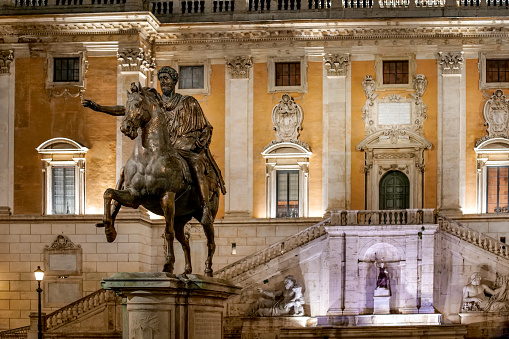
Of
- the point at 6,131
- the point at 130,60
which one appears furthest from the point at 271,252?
the point at 6,131

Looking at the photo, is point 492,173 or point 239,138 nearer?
point 492,173

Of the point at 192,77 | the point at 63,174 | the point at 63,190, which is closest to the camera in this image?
the point at 63,190

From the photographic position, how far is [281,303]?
128 feet

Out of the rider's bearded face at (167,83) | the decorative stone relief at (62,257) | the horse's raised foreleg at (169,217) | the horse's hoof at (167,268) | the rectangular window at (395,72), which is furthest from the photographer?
the rectangular window at (395,72)

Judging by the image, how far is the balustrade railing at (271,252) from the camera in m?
39.5

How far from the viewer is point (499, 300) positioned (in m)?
38.7

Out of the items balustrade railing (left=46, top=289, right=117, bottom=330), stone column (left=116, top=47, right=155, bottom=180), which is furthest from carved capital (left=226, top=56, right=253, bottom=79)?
balustrade railing (left=46, top=289, right=117, bottom=330)

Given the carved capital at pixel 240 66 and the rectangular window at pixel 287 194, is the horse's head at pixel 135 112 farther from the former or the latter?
Result: the carved capital at pixel 240 66

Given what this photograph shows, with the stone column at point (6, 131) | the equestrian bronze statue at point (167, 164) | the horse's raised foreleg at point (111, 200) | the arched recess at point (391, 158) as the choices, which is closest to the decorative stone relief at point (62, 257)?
the stone column at point (6, 131)

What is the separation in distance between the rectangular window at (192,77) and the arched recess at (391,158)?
266 inches

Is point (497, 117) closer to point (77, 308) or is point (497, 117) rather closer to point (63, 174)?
point (63, 174)

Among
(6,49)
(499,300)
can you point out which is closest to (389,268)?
(499,300)

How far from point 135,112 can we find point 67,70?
28049 mm

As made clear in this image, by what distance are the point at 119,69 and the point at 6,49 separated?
181 inches
